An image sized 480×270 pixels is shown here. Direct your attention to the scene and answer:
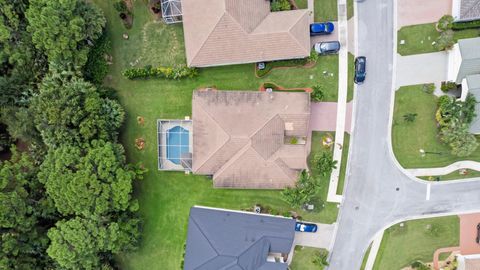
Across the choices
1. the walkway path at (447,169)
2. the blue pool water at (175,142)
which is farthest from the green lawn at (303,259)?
the blue pool water at (175,142)

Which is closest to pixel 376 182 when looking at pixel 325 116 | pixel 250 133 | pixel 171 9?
pixel 325 116

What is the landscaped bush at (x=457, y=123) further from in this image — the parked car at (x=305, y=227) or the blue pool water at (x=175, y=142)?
the blue pool water at (x=175, y=142)

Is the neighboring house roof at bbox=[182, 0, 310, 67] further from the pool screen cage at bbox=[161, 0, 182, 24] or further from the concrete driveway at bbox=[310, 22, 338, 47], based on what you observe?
the concrete driveway at bbox=[310, 22, 338, 47]

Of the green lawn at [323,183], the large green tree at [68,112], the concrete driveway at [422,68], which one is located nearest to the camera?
the large green tree at [68,112]

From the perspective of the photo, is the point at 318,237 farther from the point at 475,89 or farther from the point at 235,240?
the point at 475,89

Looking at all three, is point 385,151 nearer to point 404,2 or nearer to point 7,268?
point 404,2

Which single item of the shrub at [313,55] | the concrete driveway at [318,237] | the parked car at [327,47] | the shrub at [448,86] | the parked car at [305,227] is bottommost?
the concrete driveway at [318,237]

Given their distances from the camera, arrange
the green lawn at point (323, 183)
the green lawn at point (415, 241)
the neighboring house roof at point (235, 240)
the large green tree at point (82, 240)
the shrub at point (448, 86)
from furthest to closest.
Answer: the green lawn at point (415, 241)
the green lawn at point (323, 183)
the neighboring house roof at point (235, 240)
the shrub at point (448, 86)
the large green tree at point (82, 240)
